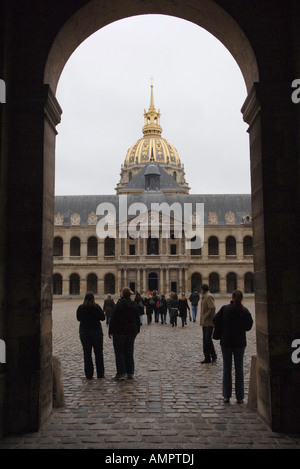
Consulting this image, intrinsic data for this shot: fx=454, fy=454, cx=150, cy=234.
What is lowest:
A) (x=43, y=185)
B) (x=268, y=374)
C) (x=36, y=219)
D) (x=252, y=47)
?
(x=268, y=374)

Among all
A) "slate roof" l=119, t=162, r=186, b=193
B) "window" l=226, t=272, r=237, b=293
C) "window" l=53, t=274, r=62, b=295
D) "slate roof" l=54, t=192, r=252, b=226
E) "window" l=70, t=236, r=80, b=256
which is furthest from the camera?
"slate roof" l=119, t=162, r=186, b=193

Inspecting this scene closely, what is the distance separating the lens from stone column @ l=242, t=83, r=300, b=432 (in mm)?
5664

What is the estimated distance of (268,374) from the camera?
5699 millimetres

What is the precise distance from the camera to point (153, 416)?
6137mm

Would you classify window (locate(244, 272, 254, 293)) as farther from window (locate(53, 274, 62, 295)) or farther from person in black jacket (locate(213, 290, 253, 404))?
person in black jacket (locate(213, 290, 253, 404))

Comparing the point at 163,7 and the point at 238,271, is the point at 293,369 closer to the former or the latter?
the point at 163,7

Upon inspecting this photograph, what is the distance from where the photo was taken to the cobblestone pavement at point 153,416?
5090 mm

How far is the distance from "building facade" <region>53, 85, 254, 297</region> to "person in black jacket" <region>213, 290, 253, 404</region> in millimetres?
48854

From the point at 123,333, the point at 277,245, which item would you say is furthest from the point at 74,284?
the point at 277,245

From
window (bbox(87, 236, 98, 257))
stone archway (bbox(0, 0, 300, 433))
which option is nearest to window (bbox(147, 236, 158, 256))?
window (bbox(87, 236, 98, 257))

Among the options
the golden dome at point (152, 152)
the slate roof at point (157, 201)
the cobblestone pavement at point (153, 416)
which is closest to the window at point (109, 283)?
the slate roof at point (157, 201)

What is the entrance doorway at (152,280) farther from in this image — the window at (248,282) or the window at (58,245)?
the window at (58,245)

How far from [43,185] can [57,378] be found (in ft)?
9.38
